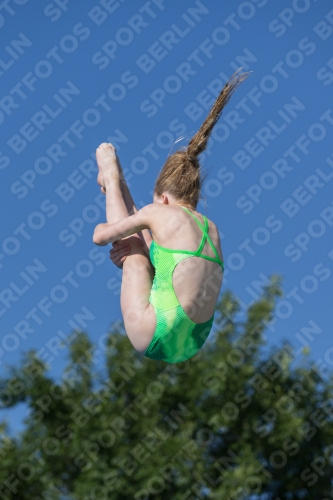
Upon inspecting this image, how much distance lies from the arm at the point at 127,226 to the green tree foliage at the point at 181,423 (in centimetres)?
1423

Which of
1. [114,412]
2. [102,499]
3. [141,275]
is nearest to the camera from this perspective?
[141,275]

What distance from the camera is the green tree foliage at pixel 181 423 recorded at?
18.6 metres

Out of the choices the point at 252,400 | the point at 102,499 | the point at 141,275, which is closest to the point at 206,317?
the point at 141,275

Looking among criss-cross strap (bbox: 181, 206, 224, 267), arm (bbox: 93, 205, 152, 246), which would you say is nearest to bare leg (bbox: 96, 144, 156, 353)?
arm (bbox: 93, 205, 152, 246)

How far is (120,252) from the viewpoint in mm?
5113

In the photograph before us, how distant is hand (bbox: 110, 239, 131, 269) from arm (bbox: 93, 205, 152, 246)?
17 cm

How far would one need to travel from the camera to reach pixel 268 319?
20344mm

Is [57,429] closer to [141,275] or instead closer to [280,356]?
[280,356]

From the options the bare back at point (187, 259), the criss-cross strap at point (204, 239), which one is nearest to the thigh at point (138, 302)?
the bare back at point (187, 259)

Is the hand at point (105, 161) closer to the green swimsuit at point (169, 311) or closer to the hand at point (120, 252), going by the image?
the hand at point (120, 252)

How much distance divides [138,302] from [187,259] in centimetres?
41

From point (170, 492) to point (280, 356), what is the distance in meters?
4.40

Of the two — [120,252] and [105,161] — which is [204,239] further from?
[105,161]

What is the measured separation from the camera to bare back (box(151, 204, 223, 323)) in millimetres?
4828
